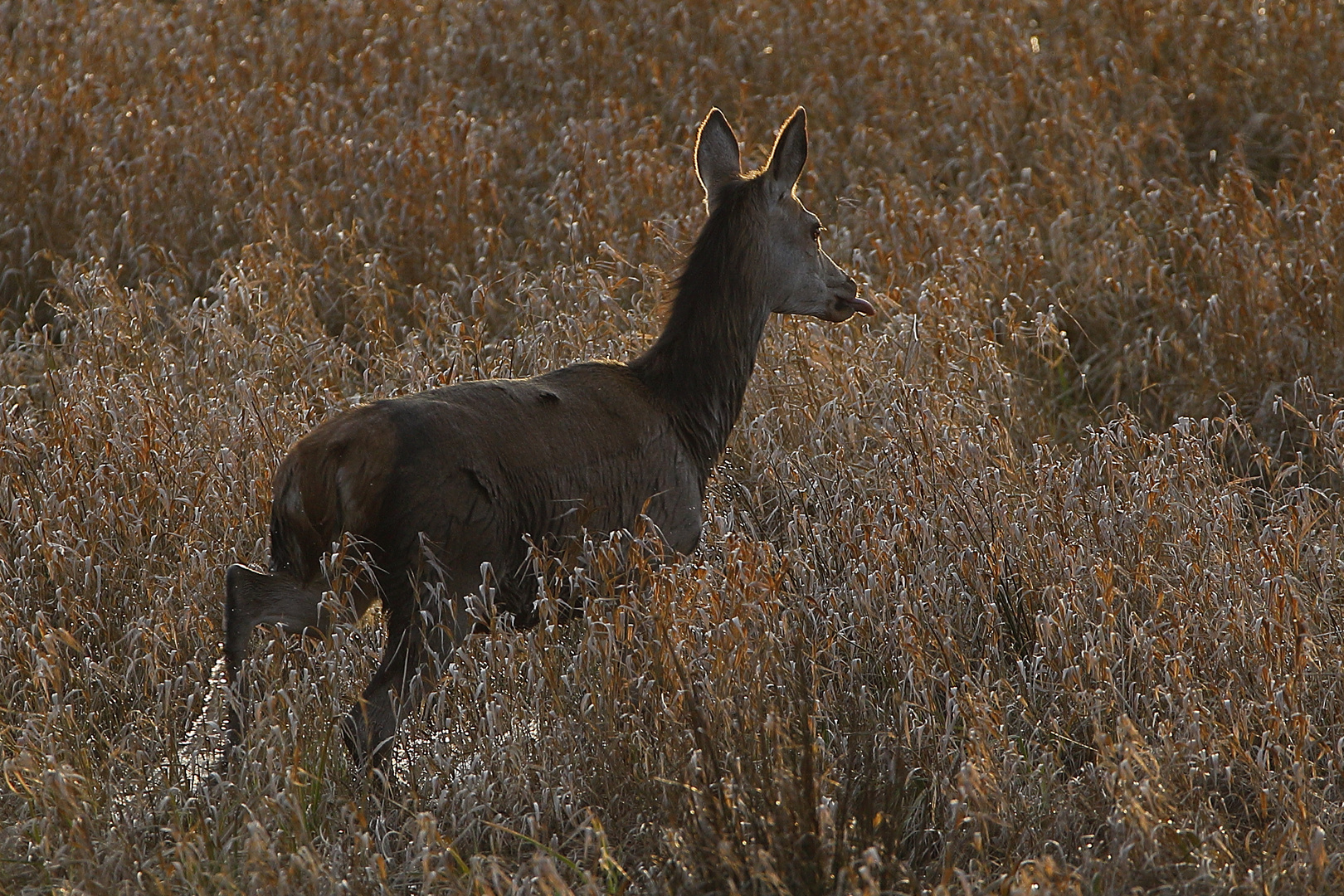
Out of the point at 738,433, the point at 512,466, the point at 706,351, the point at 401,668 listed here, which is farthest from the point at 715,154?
the point at 401,668

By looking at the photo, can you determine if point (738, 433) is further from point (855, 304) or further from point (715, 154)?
point (715, 154)

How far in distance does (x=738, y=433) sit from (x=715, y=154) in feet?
4.23

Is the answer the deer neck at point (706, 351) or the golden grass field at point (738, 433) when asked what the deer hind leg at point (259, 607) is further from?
the deer neck at point (706, 351)

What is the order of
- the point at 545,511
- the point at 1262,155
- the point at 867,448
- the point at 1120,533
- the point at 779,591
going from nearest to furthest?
the point at 545,511
the point at 779,591
the point at 1120,533
the point at 867,448
the point at 1262,155

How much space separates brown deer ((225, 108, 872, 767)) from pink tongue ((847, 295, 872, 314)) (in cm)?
27

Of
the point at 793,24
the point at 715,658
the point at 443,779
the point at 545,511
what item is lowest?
the point at 443,779

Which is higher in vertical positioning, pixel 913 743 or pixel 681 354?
pixel 681 354

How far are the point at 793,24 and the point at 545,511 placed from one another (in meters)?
7.42

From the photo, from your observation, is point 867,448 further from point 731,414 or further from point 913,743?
point 913,743

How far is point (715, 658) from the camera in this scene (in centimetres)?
418

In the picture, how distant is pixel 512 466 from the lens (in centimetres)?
438

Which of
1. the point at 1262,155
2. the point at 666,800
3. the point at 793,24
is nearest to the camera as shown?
the point at 666,800

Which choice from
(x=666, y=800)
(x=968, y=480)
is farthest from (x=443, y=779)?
(x=968, y=480)

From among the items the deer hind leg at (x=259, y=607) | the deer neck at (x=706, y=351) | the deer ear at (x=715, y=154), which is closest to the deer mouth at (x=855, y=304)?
the deer neck at (x=706, y=351)
